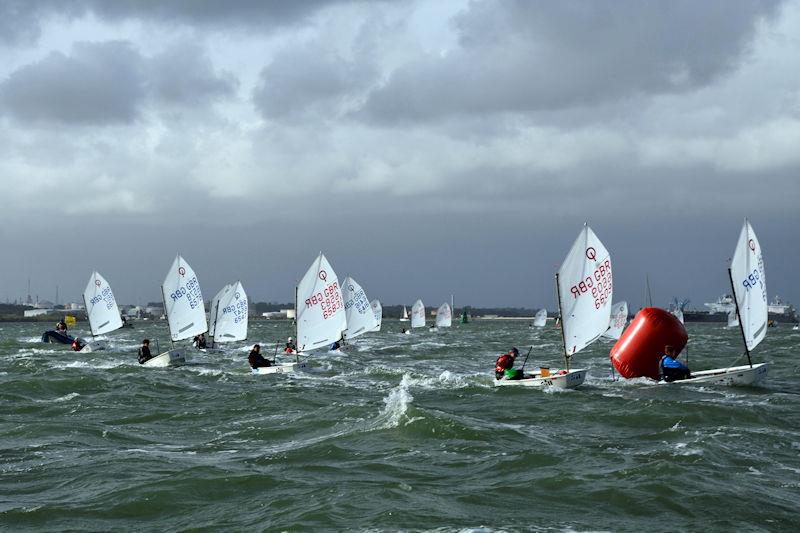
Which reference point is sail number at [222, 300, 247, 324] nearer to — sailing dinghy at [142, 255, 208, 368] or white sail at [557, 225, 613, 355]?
sailing dinghy at [142, 255, 208, 368]

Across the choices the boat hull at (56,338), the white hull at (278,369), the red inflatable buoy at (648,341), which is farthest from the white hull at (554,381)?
the boat hull at (56,338)

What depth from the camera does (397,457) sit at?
1541 cm

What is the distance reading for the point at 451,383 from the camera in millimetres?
29375

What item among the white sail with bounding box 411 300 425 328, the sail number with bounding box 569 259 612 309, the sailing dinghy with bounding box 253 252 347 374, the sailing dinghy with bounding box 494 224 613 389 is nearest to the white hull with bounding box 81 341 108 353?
the sailing dinghy with bounding box 253 252 347 374

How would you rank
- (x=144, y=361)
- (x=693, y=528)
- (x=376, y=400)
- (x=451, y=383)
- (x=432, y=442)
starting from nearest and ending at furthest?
(x=693, y=528) → (x=432, y=442) → (x=376, y=400) → (x=451, y=383) → (x=144, y=361)

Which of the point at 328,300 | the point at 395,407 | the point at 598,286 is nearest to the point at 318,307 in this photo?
the point at 328,300

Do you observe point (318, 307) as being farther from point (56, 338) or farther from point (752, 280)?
point (56, 338)

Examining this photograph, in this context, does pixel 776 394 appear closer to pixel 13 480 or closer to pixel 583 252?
pixel 583 252

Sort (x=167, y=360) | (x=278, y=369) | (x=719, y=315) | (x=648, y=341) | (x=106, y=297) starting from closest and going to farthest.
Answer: (x=648, y=341), (x=278, y=369), (x=167, y=360), (x=106, y=297), (x=719, y=315)

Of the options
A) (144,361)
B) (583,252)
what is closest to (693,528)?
(583,252)

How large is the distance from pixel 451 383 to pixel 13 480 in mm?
17388

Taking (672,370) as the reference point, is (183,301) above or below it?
above

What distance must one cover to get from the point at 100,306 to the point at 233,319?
8808 millimetres

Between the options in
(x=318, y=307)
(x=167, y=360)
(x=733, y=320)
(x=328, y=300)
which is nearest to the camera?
(x=318, y=307)
